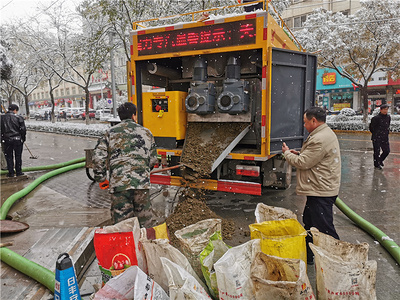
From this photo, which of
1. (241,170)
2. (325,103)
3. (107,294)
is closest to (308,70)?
(241,170)

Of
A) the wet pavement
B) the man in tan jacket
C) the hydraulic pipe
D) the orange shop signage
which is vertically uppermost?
the orange shop signage

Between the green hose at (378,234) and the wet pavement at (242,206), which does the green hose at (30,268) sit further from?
the green hose at (378,234)

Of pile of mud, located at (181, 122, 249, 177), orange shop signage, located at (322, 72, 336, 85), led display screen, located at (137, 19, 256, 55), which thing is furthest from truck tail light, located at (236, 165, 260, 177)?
orange shop signage, located at (322, 72, 336, 85)

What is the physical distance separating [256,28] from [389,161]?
284 inches

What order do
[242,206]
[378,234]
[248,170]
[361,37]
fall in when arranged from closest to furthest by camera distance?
[378,234] → [248,170] → [242,206] → [361,37]

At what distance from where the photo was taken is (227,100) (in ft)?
16.1

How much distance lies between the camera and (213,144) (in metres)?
5.08

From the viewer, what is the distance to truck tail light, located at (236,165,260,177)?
16.2 ft

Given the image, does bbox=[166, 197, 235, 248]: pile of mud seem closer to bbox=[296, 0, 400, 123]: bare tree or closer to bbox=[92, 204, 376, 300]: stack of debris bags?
bbox=[92, 204, 376, 300]: stack of debris bags

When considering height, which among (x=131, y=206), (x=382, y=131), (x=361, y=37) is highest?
(x=361, y=37)

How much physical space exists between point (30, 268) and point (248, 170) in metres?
3.27

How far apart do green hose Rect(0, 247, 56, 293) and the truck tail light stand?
122 inches

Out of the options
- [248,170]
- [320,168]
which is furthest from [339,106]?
[320,168]

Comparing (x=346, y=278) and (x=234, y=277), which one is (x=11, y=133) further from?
(x=346, y=278)
